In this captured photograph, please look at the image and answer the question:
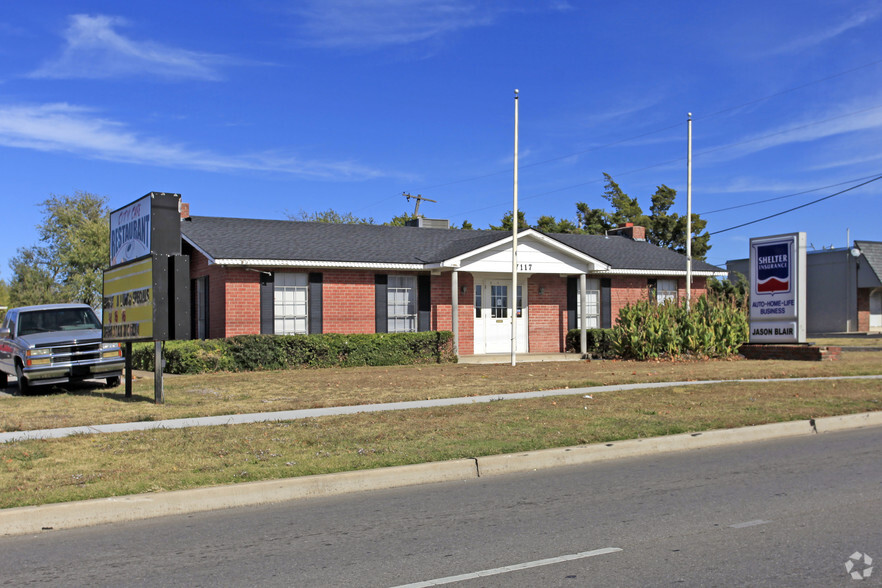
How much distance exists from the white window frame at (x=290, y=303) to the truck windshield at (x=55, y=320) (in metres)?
5.81

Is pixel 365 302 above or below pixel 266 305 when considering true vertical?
above

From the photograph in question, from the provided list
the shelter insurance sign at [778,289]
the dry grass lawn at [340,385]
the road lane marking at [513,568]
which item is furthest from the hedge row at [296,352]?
the road lane marking at [513,568]

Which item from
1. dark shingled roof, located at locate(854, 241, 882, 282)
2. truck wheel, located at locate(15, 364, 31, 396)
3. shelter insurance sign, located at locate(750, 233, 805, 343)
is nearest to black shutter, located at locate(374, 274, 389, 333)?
truck wheel, located at locate(15, 364, 31, 396)

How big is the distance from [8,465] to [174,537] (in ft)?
9.87

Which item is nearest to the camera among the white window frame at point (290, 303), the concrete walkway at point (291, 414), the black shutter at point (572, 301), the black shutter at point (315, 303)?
the concrete walkway at point (291, 414)

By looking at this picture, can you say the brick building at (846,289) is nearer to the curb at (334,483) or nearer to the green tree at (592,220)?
the green tree at (592,220)

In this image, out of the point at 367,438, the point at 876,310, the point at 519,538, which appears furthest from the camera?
the point at 876,310

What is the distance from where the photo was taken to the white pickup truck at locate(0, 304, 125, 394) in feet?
48.6

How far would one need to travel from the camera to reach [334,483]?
7.71m

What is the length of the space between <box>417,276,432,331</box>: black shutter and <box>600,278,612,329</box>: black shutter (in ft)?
21.6

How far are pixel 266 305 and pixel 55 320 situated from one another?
6.21 metres

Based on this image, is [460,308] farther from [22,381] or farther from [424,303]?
[22,381]

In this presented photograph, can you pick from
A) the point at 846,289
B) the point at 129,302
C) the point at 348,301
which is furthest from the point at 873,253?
the point at 129,302

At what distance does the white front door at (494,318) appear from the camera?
24781mm
